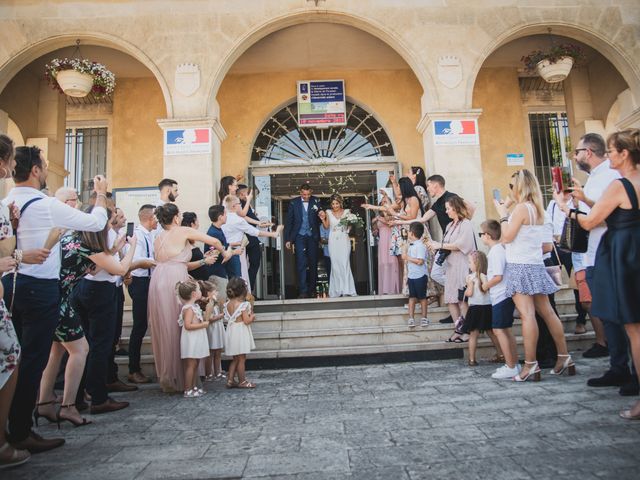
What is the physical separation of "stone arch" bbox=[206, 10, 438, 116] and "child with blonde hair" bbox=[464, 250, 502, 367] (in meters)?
3.55

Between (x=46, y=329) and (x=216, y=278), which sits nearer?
(x=46, y=329)

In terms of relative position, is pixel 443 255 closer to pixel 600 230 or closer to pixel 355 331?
pixel 355 331

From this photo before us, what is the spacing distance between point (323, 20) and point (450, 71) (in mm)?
2302

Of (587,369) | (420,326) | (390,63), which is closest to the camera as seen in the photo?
(587,369)

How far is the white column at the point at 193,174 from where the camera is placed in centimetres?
748

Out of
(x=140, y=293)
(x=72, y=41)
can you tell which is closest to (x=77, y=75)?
(x=72, y=41)

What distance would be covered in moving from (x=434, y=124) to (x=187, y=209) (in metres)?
4.23

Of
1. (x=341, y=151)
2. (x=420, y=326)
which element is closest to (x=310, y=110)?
(x=341, y=151)

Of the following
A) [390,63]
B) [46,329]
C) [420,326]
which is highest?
[390,63]

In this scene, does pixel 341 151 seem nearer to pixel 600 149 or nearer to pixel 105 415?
pixel 600 149

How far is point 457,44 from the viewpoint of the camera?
7832mm

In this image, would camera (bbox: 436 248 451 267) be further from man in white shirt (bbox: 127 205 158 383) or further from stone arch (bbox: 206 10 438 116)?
man in white shirt (bbox: 127 205 158 383)

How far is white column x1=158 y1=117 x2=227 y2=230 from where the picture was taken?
7.48 meters

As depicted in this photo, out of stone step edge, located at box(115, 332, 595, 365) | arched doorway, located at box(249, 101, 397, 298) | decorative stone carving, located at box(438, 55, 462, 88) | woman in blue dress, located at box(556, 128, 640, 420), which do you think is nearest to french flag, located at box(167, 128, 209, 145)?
arched doorway, located at box(249, 101, 397, 298)
